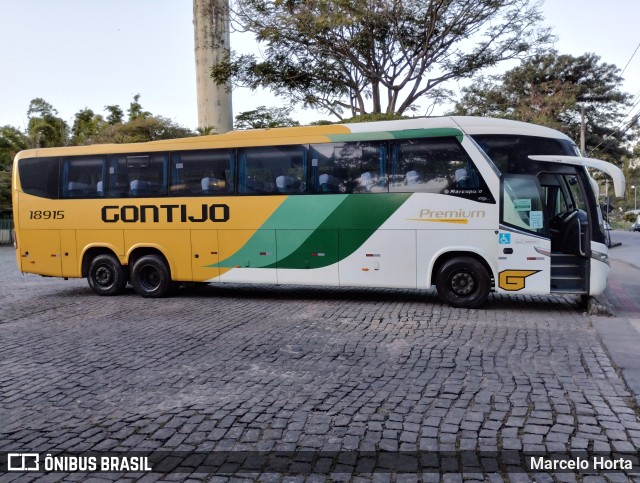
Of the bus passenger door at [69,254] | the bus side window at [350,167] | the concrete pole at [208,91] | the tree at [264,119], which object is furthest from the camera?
the concrete pole at [208,91]

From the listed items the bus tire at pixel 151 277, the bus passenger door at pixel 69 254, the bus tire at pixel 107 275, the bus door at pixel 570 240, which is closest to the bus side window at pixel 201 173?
the bus tire at pixel 151 277

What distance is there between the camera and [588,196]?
932 cm

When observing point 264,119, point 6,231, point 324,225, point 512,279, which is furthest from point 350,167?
point 6,231

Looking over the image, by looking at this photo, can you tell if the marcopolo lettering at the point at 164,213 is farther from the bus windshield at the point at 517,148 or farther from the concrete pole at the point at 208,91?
the concrete pole at the point at 208,91

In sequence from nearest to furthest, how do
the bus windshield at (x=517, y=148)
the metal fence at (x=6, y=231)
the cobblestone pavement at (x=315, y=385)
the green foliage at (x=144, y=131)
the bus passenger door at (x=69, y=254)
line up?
the cobblestone pavement at (x=315, y=385)
the bus windshield at (x=517, y=148)
the bus passenger door at (x=69, y=254)
the metal fence at (x=6, y=231)
the green foliage at (x=144, y=131)

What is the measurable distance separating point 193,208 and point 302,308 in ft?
10.2

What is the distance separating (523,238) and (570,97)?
30.9m

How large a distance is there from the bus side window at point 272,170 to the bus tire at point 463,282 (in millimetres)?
2976

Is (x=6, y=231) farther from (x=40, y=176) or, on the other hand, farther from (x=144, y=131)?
(x=40, y=176)

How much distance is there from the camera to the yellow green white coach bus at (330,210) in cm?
929

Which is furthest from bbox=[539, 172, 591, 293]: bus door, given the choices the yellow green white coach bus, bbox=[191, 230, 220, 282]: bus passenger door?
bbox=[191, 230, 220, 282]: bus passenger door

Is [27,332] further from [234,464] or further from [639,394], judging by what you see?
[639,394]

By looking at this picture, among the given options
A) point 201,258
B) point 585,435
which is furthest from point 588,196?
point 201,258

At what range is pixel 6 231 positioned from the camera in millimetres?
35500
